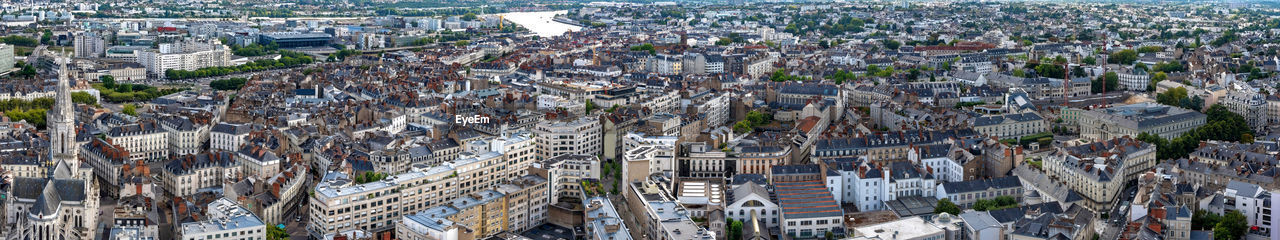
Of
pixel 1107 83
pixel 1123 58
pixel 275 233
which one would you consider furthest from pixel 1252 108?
pixel 275 233

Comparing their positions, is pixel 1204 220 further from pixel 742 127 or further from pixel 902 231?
pixel 742 127

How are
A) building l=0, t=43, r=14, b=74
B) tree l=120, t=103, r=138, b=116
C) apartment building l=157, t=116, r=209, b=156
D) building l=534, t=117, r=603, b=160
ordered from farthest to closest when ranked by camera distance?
building l=0, t=43, r=14, b=74
tree l=120, t=103, r=138, b=116
apartment building l=157, t=116, r=209, b=156
building l=534, t=117, r=603, b=160

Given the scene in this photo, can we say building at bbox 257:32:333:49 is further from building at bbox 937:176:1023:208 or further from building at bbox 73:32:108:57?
building at bbox 937:176:1023:208

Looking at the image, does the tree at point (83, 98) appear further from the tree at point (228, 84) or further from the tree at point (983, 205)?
the tree at point (983, 205)

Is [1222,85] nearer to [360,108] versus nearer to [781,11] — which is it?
[360,108]

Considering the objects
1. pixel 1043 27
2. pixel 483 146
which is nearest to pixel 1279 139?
pixel 483 146

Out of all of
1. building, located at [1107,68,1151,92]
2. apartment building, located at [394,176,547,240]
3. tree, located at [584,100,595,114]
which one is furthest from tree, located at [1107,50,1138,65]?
apartment building, located at [394,176,547,240]

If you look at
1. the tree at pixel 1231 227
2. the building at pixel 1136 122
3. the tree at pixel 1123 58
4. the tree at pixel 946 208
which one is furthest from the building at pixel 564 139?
the tree at pixel 1123 58
